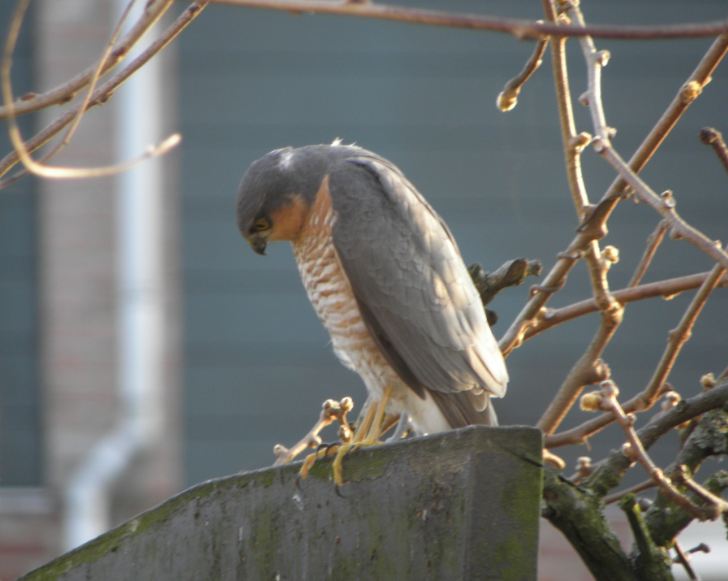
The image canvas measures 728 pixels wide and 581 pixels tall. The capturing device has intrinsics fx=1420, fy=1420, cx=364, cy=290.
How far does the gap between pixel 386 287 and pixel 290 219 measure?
1.31ft

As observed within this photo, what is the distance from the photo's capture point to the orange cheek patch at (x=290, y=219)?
377 cm

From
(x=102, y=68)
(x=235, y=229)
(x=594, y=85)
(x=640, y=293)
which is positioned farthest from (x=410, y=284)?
(x=235, y=229)

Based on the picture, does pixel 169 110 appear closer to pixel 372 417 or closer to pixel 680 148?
pixel 680 148

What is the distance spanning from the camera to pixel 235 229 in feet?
25.7

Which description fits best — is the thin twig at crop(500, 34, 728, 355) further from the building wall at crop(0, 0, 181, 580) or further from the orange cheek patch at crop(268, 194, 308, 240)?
the building wall at crop(0, 0, 181, 580)

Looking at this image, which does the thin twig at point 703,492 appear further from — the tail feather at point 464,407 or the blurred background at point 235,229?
the blurred background at point 235,229

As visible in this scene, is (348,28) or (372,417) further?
(348,28)

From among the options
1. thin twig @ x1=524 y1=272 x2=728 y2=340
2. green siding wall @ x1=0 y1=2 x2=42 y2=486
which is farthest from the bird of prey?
green siding wall @ x1=0 y1=2 x2=42 y2=486

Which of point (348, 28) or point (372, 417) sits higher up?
point (348, 28)

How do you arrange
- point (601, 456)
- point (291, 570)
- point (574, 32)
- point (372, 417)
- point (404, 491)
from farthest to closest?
point (601, 456) < point (372, 417) < point (291, 570) < point (404, 491) < point (574, 32)

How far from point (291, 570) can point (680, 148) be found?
5.79 m

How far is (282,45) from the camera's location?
26.0ft

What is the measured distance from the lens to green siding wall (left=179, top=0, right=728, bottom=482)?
766 cm

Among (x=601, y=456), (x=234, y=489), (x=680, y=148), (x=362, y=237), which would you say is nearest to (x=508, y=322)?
(x=601, y=456)
